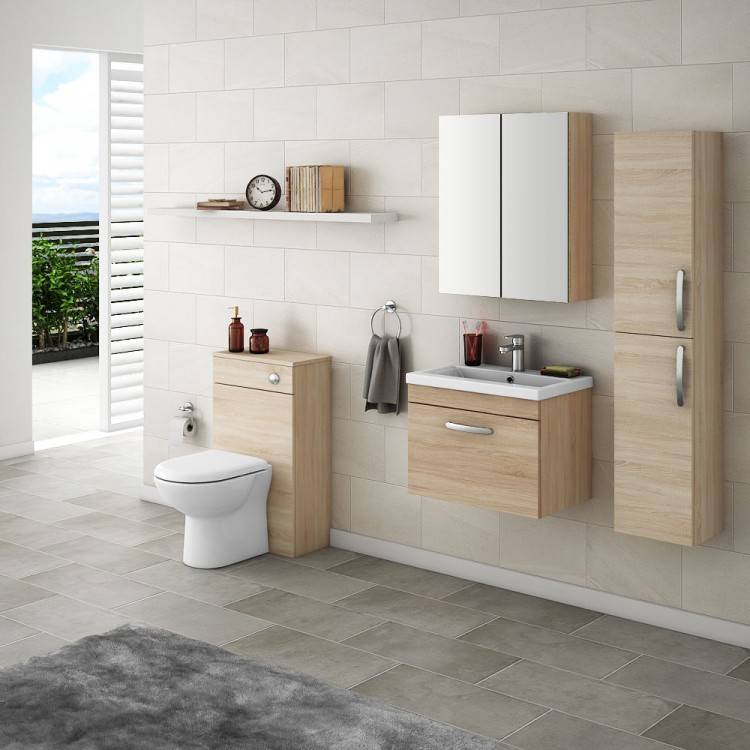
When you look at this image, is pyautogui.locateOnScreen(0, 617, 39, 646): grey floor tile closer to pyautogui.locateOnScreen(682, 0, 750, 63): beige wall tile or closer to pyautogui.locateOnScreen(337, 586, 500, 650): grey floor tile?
pyautogui.locateOnScreen(337, 586, 500, 650): grey floor tile

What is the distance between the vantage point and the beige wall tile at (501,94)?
4141mm

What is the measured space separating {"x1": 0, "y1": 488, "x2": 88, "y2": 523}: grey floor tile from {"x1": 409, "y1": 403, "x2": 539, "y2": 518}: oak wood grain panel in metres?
2.04

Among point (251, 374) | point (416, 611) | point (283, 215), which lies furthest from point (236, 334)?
point (416, 611)

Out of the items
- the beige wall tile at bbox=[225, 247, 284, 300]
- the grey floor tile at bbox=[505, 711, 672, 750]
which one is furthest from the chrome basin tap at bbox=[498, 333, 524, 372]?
the grey floor tile at bbox=[505, 711, 672, 750]

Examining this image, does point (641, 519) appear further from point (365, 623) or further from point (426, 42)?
point (426, 42)

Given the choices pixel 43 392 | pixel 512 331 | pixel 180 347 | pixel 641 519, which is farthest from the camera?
pixel 43 392

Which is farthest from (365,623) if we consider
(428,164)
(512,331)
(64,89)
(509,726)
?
(64,89)

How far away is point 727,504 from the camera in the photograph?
3.84 m

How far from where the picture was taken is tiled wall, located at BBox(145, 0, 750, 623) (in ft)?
12.5

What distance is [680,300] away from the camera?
3584 mm

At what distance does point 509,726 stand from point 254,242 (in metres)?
2.63

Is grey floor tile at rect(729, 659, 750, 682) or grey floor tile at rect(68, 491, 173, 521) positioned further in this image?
grey floor tile at rect(68, 491, 173, 521)

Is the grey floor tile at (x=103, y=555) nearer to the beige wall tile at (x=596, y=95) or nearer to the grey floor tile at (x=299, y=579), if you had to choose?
the grey floor tile at (x=299, y=579)

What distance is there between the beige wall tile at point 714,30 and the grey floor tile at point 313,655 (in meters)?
2.28
